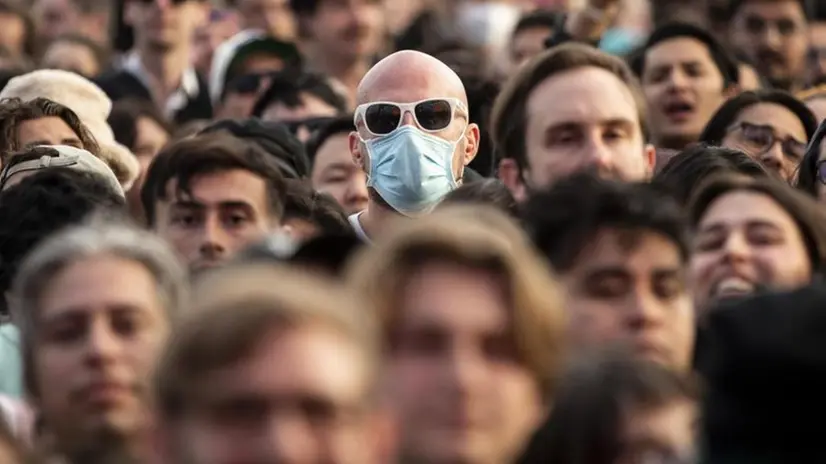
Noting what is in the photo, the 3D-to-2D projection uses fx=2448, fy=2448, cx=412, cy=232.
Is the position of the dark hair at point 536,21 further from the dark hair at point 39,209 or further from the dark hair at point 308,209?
the dark hair at point 39,209

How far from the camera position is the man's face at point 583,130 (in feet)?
26.1

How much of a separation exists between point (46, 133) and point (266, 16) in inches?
252

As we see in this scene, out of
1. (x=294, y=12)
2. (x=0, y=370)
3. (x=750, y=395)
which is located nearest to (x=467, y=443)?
(x=750, y=395)

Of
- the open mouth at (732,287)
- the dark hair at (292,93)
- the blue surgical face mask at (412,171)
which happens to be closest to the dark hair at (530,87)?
the blue surgical face mask at (412,171)

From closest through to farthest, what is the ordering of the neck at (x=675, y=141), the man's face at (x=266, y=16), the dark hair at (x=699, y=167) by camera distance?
the dark hair at (x=699, y=167) < the neck at (x=675, y=141) < the man's face at (x=266, y=16)

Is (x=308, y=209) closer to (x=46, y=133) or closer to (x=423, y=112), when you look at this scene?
(x=423, y=112)

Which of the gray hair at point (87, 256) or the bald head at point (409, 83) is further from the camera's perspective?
the bald head at point (409, 83)

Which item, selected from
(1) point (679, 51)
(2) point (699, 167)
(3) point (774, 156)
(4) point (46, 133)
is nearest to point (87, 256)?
(2) point (699, 167)

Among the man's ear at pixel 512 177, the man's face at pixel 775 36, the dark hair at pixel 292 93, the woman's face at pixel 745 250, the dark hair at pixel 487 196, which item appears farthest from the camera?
the man's face at pixel 775 36

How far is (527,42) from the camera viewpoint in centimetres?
1422

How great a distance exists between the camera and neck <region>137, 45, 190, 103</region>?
14.3 meters

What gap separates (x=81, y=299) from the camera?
6305 millimetres

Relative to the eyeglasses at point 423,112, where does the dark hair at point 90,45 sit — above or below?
above

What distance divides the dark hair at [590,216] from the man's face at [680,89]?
4.91 m
